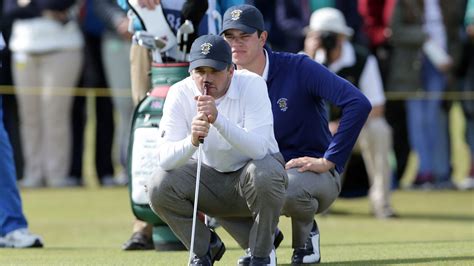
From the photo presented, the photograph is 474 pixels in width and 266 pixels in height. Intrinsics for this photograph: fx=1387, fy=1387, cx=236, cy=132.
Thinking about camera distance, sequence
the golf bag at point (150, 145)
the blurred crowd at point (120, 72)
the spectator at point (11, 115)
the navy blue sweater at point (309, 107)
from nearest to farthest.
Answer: the navy blue sweater at point (309, 107), the golf bag at point (150, 145), the blurred crowd at point (120, 72), the spectator at point (11, 115)

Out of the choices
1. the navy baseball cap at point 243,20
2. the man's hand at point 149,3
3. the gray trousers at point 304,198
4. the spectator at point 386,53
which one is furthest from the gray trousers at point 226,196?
the spectator at point 386,53

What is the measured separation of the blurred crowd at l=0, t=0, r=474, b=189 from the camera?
604 inches

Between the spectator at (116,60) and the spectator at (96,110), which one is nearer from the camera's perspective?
the spectator at (116,60)

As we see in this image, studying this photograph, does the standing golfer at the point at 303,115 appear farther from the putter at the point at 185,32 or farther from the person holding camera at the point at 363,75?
the person holding camera at the point at 363,75

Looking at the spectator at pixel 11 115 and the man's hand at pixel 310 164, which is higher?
the man's hand at pixel 310 164

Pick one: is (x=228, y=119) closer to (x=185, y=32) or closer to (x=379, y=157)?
(x=185, y=32)

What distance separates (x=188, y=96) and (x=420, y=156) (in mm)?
8637

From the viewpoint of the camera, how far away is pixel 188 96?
7672 mm

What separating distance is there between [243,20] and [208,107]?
3.95ft

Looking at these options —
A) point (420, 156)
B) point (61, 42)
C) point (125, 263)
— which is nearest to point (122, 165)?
point (61, 42)

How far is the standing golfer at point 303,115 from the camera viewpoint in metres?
8.29

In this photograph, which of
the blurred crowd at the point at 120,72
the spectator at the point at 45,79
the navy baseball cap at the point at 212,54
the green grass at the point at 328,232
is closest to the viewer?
the navy baseball cap at the point at 212,54

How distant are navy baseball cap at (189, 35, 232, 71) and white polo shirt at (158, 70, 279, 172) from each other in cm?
19

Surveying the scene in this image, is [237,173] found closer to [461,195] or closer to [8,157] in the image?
[8,157]
